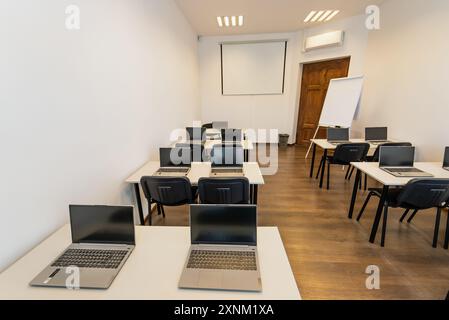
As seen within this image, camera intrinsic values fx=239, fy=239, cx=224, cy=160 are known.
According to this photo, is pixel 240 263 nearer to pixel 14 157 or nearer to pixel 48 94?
pixel 14 157

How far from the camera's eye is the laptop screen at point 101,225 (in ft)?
4.33

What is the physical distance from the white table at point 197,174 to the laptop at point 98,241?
3.32 ft

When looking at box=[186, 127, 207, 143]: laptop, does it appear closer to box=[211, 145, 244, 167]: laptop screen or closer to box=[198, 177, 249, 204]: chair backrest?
box=[211, 145, 244, 167]: laptop screen

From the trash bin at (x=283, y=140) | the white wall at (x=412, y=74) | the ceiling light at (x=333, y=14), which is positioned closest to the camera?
the white wall at (x=412, y=74)

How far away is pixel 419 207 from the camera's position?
2256 millimetres

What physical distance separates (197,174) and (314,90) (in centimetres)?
513

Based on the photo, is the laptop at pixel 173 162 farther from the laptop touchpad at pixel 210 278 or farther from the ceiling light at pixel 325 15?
the ceiling light at pixel 325 15

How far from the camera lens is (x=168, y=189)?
221cm

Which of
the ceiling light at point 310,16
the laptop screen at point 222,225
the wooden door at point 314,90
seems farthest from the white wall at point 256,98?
the laptop screen at point 222,225

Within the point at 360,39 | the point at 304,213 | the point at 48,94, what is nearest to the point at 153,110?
the point at 48,94

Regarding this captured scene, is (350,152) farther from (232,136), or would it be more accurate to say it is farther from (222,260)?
(222,260)

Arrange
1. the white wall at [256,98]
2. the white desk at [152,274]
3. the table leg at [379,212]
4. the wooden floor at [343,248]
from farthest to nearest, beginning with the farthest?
1. the white wall at [256,98]
2. the table leg at [379,212]
3. the wooden floor at [343,248]
4. the white desk at [152,274]

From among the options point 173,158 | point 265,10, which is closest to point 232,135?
point 173,158

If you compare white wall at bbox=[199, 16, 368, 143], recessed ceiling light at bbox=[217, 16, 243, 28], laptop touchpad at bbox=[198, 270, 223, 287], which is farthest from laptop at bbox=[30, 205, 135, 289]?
white wall at bbox=[199, 16, 368, 143]
